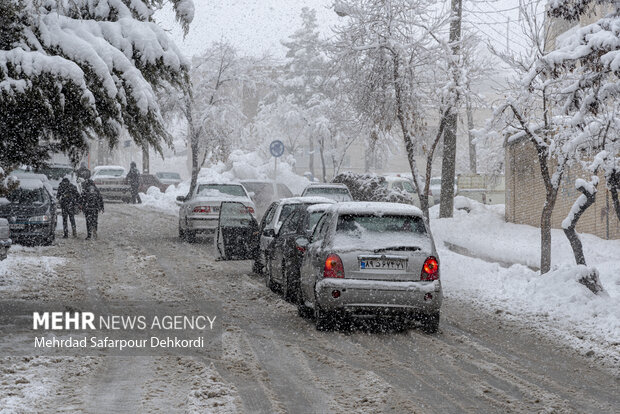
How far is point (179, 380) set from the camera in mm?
7266

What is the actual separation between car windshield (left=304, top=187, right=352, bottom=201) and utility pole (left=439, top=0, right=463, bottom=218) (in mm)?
2914

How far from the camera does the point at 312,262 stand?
35.3ft

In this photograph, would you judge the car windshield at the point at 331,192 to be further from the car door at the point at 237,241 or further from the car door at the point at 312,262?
the car door at the point at 312,262

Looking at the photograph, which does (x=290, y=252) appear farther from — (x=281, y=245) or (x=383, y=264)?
(x=383, y=264)

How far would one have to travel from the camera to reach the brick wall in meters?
19.8

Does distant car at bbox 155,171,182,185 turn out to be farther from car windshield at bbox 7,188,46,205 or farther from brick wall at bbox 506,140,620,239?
car windshield at bbox 7,188,46,205

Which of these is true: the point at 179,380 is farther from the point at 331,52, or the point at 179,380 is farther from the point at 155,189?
the point at 155,189

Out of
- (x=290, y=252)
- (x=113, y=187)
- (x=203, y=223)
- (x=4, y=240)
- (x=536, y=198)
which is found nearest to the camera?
(x=290, y=252)

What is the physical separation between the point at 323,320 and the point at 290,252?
8.06 feet

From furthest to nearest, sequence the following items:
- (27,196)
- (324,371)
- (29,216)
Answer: (27,196) → (29,216) → (324,371)

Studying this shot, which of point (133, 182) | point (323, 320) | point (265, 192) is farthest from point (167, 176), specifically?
point (323, 320)

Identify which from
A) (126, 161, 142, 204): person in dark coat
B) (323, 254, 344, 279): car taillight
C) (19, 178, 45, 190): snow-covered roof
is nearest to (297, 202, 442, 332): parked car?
(323, 254, 344, 279): car taillight

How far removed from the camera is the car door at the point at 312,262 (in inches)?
413

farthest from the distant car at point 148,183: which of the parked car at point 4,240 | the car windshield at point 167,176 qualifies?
the parked car at point 4,240
